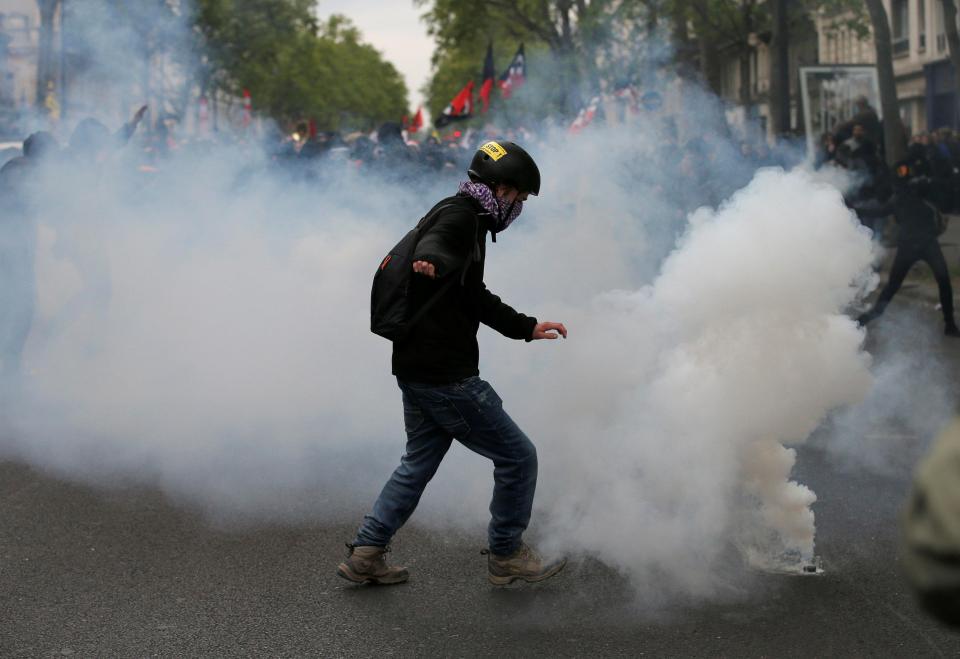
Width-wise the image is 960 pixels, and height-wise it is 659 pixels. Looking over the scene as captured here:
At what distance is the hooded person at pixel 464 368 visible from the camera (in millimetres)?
4031

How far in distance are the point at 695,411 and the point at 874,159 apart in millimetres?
11764

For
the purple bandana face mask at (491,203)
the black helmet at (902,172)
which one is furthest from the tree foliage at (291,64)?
the purple bandana face mask at (491,203)

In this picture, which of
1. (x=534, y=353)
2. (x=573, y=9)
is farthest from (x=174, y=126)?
(x=573, y=9)

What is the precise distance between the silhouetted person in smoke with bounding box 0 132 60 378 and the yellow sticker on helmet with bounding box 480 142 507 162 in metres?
5.25

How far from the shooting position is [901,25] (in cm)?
3562

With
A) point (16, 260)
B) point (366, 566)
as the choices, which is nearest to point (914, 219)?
point (16, 260)

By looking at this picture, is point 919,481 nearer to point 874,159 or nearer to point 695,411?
point 695,411

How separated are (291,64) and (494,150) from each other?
114ft

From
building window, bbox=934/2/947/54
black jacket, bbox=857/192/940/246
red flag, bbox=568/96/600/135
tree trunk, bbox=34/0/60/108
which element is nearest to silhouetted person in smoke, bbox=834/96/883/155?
black jacket, bbox=857/192/940/246

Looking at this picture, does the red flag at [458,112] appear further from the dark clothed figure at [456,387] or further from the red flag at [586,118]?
the dark clothed figure at [456,387]

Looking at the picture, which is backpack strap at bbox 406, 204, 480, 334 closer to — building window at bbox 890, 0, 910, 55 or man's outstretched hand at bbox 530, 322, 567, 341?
man's outstretched hand at bbox 530, 322, 567, 341

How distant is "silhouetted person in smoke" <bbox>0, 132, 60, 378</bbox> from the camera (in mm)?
8273

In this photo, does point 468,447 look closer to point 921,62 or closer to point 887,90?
point 887,90

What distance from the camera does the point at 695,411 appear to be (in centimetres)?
427
